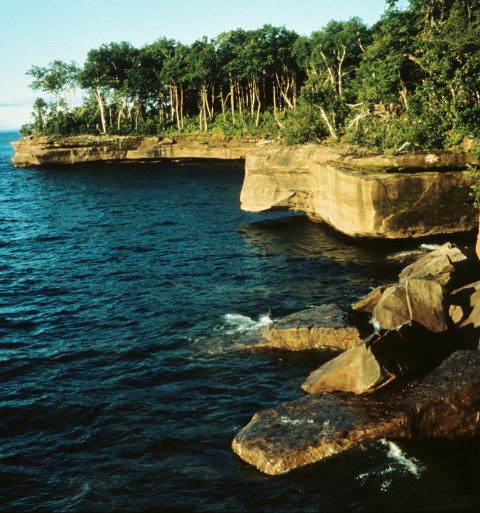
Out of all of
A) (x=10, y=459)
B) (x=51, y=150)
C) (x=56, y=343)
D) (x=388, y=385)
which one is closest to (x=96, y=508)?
(x=10, y=459)

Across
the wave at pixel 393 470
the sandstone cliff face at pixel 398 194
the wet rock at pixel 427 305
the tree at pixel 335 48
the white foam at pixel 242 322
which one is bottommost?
the wave at pixel 393 470

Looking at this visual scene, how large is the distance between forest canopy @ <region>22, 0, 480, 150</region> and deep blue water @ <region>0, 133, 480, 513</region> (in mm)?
11464

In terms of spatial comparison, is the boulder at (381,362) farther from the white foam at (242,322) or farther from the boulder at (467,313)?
the white foam at (242,322)

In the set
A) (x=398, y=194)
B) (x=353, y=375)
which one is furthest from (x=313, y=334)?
(x=398, y=194)

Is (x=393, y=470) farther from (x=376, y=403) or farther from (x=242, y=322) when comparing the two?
(x=242, y=322)

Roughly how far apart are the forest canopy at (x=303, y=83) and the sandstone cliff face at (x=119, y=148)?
17.0 feet

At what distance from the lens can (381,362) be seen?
584 inches

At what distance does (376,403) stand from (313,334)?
18.5 ft

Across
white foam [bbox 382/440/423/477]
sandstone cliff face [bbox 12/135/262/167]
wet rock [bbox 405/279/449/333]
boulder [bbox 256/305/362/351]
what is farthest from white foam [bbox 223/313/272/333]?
sandstone cliff face [bbox 12/135/262/167]

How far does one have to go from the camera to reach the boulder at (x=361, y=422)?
43.2ft

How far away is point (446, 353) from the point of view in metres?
16.9

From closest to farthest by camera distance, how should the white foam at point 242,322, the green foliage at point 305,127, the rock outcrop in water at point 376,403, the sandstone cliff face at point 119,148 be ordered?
1. the rock outcrop in water at point 376,403
2. the white foam at point 242,322
3. the green foliage at point 305,127
4. the sandstone cliff face at point 119,148

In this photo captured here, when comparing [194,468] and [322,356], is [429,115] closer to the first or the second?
[322,356]

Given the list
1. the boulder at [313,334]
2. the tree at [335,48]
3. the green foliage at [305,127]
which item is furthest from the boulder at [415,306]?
the tree at [335,48]
